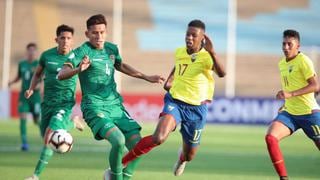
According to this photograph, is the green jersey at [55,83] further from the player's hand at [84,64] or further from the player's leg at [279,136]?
the player's leg at [279,136]

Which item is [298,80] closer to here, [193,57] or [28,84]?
[193,57]

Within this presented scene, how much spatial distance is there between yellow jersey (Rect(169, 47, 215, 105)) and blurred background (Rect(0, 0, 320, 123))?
935 inches

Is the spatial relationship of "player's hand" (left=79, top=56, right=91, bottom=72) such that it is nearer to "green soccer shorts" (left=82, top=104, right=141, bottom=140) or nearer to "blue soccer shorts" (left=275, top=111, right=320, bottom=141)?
"green soccer shorts" (left=82, top=104, right=141, bottom=140)

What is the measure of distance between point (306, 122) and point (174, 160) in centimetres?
509

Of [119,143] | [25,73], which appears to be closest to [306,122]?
[119,143]

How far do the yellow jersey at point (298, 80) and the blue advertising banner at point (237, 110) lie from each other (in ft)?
60.2

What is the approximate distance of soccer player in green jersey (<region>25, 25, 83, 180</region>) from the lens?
40.4ft

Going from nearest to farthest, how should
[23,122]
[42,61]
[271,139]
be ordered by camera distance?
[271,139], [42,61], [23,122]

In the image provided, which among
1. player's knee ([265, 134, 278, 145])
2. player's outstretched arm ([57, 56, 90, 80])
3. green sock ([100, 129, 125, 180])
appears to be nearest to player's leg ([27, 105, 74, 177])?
player's outstretched arm ([57, 56, 90, 80])

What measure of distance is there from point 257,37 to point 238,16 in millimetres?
1295

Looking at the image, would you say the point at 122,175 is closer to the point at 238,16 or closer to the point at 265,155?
the point at 265,155

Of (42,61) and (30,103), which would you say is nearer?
(42,61)

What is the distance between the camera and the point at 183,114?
11344 millimetres

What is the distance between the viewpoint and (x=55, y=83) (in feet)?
Result: 41.6
